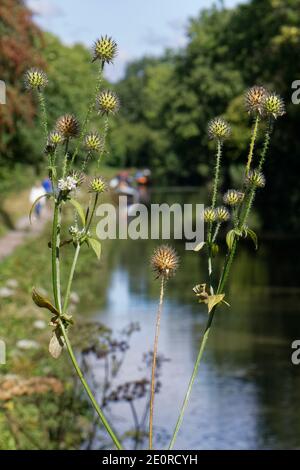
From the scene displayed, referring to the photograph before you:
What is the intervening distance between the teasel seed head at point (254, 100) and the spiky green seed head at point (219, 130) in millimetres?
63

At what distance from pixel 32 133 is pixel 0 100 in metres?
12.1

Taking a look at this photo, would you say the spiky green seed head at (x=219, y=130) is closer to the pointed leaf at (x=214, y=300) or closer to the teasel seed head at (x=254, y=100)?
the teasel seed head at (x=254, y=100)

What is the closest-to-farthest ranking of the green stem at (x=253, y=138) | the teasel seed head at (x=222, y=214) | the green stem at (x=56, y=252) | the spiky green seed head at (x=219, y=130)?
the green stem at (x=56, y=252) < the green stem at (x=253, y=138) < the spiky green seed head at (x=219, y=130) < the teasel seed head at (x=222, y=214)

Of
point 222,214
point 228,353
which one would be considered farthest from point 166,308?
point 222,214

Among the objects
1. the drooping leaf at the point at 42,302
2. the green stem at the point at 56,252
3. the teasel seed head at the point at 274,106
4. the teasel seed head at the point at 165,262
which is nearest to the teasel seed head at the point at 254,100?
the teasel seed head at the point at 274,106

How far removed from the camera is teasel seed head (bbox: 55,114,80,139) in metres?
2.45

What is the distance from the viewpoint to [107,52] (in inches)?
93.7

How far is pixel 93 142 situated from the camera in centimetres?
251

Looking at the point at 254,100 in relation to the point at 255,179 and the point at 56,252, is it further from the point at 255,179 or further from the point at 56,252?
the point at 56,252

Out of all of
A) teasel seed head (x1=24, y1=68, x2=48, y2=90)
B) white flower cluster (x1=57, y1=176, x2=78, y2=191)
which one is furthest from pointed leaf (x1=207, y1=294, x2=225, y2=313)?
teasel seed head (x1=24, y1=68, x2=48, y2=90)

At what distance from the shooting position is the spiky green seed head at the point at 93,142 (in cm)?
250

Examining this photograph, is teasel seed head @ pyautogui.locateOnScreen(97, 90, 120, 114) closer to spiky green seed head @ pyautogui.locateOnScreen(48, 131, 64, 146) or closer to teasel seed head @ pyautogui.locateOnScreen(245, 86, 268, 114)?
spiky green seed head @ pyautogui.locateOnScreen(48, 131, 64, 146)

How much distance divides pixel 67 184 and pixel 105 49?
311 millimetres

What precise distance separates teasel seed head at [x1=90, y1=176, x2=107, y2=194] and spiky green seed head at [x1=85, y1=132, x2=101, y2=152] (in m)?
0.07
